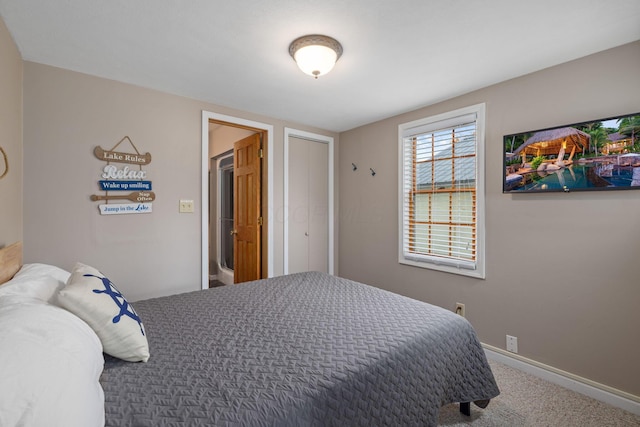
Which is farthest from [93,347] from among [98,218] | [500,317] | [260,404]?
[500,317]

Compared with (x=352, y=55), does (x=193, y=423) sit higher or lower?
lower

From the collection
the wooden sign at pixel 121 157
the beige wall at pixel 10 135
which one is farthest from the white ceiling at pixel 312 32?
the wooden sign at pixel 121 157

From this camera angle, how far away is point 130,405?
947 mm

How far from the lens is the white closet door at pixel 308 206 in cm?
368

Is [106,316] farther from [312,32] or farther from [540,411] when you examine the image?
[540,411]

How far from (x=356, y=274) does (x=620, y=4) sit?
322 centimetres

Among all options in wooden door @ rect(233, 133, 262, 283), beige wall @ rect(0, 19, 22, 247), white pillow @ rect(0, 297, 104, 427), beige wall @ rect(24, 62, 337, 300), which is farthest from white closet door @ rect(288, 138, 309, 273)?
white pillow @ rect(0, 297, 104, 427)

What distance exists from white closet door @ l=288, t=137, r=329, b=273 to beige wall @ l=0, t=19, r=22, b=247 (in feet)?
7.75

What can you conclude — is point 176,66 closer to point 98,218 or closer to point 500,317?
point 98,218

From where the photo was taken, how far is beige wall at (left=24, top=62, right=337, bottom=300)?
7.12ft

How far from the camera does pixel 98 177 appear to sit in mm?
2383

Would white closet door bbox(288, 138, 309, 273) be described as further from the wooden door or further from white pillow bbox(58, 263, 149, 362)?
white pillow bbox(58, 263, 149, 362)

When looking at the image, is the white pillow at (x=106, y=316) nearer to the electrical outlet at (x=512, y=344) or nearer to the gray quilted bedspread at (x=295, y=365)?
the gray quilted bedspread at (x=295, y=365)

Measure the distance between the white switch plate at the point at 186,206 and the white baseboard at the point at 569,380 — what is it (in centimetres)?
303
